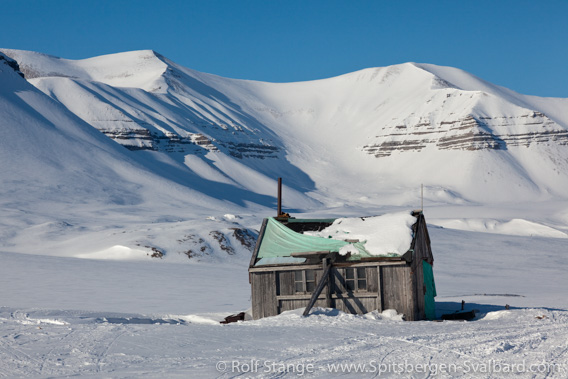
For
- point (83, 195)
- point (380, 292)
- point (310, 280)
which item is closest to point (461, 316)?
point (380, 292)

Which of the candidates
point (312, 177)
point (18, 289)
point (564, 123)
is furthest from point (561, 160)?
point (18, 289)

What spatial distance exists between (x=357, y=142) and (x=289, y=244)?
149121 millimetres

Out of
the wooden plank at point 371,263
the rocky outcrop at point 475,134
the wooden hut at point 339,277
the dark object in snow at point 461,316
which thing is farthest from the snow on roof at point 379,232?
the rocky outcrop at point 475,134

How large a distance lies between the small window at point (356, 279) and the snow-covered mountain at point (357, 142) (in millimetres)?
103251

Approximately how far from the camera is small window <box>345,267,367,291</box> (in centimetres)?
2230

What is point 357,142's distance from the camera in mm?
171625

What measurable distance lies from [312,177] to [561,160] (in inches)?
2026

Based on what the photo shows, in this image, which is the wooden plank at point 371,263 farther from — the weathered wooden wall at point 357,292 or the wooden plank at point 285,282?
the wooden plank at point 285,282

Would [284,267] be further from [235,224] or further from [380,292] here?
[235,224]

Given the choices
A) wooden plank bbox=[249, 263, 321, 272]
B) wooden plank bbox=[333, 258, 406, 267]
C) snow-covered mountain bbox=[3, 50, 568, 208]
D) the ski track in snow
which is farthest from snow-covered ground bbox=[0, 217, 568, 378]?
snow-covered mountain bbox=[3, 50, 568, 208]

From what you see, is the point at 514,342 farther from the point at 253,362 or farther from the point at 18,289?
the point at 18,289

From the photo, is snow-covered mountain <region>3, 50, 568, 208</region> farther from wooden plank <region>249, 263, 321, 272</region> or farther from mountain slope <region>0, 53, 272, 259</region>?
wooden plank <region>249, 263, 321, 272</region>

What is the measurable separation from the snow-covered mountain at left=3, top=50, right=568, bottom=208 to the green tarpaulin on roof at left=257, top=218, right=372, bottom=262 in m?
101

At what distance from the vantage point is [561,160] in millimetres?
154125
